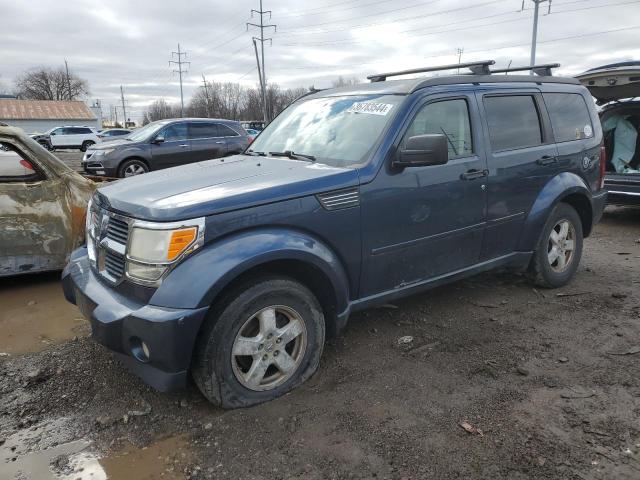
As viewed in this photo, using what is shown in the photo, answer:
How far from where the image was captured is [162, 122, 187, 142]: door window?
41.5 feet

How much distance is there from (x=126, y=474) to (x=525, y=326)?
3.14 m

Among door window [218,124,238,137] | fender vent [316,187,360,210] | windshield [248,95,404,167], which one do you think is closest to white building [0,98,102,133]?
door window [218,124,238,137]

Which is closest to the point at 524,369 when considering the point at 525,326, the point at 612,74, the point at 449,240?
the point at 525,326

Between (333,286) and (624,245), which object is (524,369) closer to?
(333,286)

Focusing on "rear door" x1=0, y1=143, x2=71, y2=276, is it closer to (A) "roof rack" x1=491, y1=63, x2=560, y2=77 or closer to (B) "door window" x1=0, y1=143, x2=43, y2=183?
(B) "door window" x1=0, y1=143, x2=43, y2=183

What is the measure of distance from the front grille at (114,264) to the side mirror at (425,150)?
1.87 metres

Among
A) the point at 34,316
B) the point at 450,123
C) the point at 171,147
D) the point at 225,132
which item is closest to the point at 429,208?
the point at 450,123

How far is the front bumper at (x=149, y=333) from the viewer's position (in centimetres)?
253

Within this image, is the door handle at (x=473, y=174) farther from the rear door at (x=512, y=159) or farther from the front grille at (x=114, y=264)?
the front grille at (x=114, y=264)

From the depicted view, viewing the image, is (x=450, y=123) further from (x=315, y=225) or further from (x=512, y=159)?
(x=315, y=225)

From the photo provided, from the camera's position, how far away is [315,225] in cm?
300

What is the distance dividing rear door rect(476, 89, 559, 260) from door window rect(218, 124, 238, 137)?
33.0 feet

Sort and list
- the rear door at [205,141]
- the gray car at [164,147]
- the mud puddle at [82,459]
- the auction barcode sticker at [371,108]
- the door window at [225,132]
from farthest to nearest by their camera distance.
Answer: the door window at [225,132] → the rear door at [205,141] → the gray car at [164,147] → the auction barcode sticker at [371,108] → the mud puddle at [82,459]

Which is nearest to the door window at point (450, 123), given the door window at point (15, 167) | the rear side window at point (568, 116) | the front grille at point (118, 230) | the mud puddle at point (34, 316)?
the rear side window at point (568, 116)
